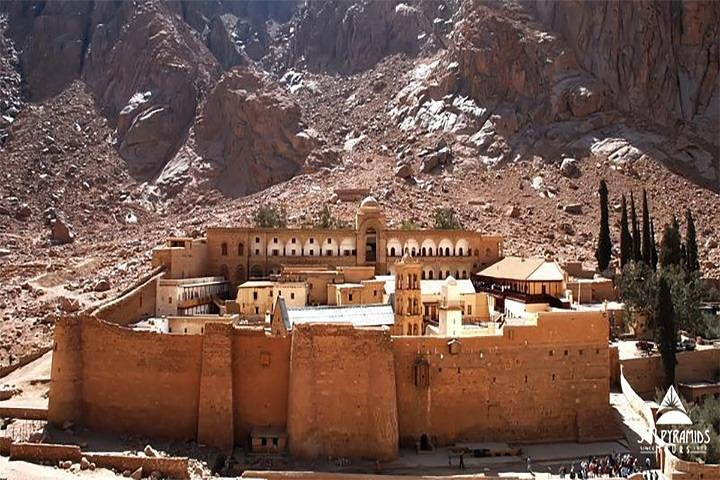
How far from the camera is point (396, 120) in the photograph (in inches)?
3189

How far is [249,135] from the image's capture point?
256 ft

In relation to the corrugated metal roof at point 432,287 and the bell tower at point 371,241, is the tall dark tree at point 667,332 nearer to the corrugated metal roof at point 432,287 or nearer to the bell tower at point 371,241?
the corrugated metal roof at point 432,287

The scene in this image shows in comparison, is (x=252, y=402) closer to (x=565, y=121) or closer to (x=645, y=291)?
(x=645, y=291)

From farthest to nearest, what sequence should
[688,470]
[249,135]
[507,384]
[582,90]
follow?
[249,135] → [582,90] → [507,384] → [688,470]

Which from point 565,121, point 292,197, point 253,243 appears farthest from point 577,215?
point 253,243

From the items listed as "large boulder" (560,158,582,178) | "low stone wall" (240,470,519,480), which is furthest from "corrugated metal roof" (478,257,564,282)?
"large boulder" (560,158,582,178)

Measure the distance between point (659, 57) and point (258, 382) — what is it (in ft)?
192

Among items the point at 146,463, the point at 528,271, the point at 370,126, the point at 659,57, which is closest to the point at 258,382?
the point at 146,463

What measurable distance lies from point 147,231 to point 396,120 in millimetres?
27935

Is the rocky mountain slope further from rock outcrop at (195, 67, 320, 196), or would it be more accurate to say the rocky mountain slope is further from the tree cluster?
the tree cluster

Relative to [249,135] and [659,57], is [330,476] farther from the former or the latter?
[659,57]

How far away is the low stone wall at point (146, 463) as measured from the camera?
23500 millimetres

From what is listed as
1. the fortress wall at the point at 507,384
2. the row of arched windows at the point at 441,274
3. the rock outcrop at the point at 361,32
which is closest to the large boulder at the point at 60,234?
the row of arched windows at the point at 441,274

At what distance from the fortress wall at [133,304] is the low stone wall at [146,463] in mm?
6327
